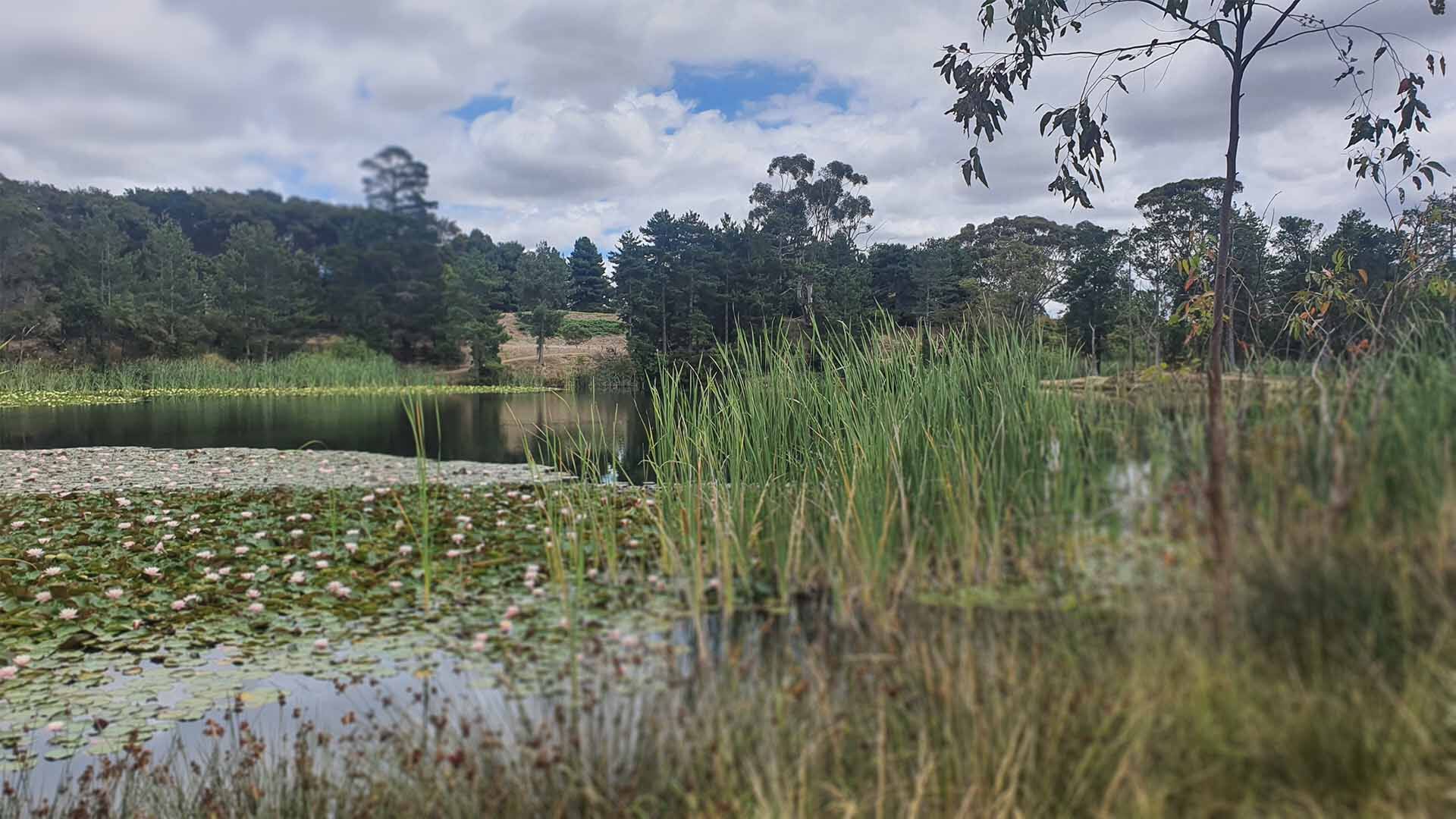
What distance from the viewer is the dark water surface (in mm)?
10258

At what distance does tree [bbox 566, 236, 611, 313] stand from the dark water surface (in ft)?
74.5

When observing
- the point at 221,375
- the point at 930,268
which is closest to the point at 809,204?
the point at 930,268

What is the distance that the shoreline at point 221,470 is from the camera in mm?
6809

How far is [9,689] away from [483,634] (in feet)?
5.55

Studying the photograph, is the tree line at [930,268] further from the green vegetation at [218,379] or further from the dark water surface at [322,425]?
the green vegetation at [218,379]

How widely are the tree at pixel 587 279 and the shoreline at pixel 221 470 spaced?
1287 inches

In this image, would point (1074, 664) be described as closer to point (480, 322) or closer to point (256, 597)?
point (256, 597)

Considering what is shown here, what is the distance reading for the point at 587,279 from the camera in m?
43.2

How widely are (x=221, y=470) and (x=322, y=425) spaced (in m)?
5.67

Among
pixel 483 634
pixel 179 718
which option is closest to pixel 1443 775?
pixel 483 634

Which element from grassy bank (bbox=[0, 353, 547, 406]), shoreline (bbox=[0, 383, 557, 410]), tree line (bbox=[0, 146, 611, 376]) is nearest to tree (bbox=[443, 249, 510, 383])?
tree line (bbox=[0, 146, 611, 376])

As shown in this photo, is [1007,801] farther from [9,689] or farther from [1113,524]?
[9,689]

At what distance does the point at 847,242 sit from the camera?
3544 cm

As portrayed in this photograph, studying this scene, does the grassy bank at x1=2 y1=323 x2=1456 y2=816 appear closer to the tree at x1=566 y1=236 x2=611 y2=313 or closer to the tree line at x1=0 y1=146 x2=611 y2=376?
the tree line at x1=0 y1=146 x2=611 y2=376
